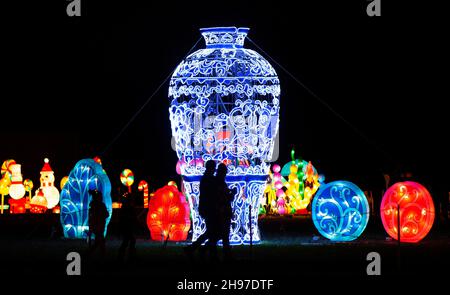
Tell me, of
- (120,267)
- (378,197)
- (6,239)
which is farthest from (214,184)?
(378,197)

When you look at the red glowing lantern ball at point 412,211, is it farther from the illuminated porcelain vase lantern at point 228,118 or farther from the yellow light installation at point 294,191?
the yellow light installation at point 294,191

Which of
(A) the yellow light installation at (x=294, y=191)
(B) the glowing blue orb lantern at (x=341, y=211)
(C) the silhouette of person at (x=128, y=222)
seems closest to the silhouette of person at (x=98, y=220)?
(C) the silhouette of person at (x=128, y=222)

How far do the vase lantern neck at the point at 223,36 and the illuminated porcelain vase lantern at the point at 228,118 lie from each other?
0.02 meters

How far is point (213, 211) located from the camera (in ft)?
61.1

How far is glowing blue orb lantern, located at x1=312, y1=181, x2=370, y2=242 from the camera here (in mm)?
24438

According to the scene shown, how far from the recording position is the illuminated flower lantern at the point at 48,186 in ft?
151

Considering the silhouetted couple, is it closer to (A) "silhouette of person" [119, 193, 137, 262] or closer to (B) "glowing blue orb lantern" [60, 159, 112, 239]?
(A) "silhouette of person" [119, 193, 137, 262]

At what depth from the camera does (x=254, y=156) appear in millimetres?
23453

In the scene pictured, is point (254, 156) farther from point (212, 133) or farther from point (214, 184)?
point (214, 184)

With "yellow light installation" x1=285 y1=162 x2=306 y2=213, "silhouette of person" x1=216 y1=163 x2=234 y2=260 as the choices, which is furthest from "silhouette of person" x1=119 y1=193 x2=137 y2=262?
"yellow light installation" x1=285 y1=162 x2=306 y2=213

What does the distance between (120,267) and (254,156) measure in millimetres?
5932

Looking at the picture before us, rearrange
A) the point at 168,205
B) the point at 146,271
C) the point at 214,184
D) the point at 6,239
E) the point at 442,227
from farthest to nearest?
the point at 442,227 < the point at 6,239 < the point at 168,205 < the point at 214,184 < the point at 146,271

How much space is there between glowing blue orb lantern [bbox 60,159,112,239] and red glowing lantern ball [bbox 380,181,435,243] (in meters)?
7.32

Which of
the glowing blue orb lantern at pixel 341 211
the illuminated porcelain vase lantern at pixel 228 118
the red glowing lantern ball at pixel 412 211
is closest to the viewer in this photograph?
the illuminated porcelain vase lantern at pixel 228 118
